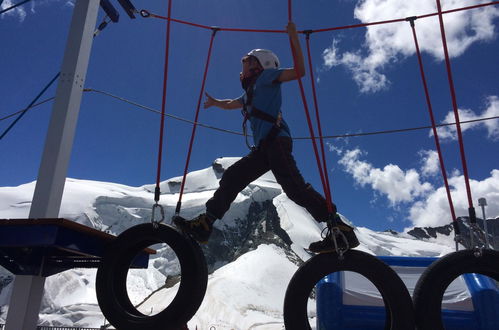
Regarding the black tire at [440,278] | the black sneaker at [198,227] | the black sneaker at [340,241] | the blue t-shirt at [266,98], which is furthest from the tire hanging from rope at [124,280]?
the black tire at [440,278]

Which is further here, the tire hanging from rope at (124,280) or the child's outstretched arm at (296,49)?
the child's outstretched arm at (296,49)

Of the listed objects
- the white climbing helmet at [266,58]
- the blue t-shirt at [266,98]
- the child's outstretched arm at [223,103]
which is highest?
the white climbing helmet at [266,58]

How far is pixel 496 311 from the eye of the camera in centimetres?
511

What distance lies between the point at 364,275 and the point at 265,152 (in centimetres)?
120

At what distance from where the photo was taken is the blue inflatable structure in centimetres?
508

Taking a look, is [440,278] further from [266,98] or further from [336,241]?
[266,98]

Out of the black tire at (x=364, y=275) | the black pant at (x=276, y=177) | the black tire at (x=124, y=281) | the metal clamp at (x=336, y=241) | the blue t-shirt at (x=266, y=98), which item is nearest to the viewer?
the black tire at (x=364, y=275)

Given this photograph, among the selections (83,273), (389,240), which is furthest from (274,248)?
(389,240)

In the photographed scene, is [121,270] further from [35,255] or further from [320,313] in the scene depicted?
[320,313]

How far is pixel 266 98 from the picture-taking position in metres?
3.26

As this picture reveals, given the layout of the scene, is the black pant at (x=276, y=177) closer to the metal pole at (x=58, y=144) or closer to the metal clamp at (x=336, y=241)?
the metal clamp at (x=336, y=241)

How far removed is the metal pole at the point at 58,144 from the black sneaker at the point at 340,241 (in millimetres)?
2979

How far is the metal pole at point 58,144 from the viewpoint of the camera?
4102mm

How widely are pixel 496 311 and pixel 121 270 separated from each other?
4801 mm
